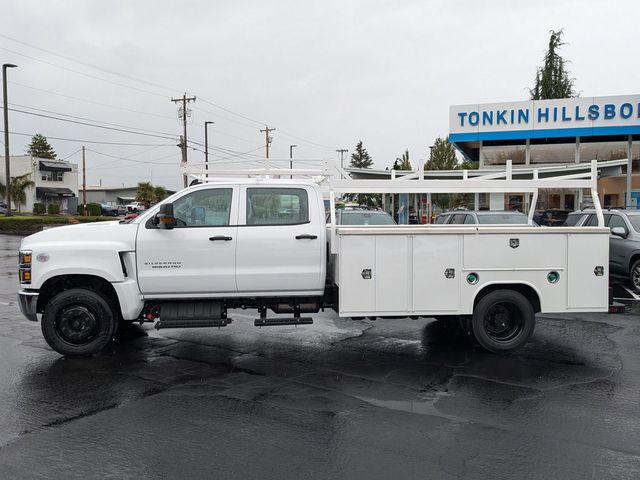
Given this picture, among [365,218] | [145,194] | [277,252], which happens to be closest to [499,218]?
[365,218]

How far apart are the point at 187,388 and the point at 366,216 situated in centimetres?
864

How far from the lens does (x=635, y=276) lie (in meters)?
11.7

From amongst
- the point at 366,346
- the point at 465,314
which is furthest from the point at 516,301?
the point at 366,346

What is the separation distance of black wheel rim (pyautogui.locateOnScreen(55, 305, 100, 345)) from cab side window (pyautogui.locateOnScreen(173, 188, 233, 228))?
157 centimetres

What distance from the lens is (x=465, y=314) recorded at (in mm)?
7168

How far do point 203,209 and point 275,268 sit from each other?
46.1 inches

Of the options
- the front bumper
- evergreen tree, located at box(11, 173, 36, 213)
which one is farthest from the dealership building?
evergreen tree, located at box(11, 173, 36, 213)

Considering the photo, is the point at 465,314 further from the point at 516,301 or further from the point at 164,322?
the point at 164,322

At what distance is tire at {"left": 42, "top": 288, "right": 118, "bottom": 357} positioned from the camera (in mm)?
7066

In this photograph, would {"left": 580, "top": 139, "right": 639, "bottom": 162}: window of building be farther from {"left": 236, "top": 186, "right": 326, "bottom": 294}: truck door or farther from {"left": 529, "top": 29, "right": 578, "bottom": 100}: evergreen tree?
{"left": 236, "top": 186, "right": 326, "bottom": 294}: truck door

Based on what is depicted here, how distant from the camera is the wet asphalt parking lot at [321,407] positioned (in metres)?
4.35

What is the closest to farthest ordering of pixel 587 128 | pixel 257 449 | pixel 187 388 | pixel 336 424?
pixel 257 449
pixel 336 424
pixel 187 388
pixel 587 128

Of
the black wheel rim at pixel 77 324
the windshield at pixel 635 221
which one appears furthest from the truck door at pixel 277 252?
the windshield at pixel 635 221

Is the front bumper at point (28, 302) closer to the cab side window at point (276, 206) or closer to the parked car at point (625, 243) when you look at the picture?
the cab side window at point (276, 206)
